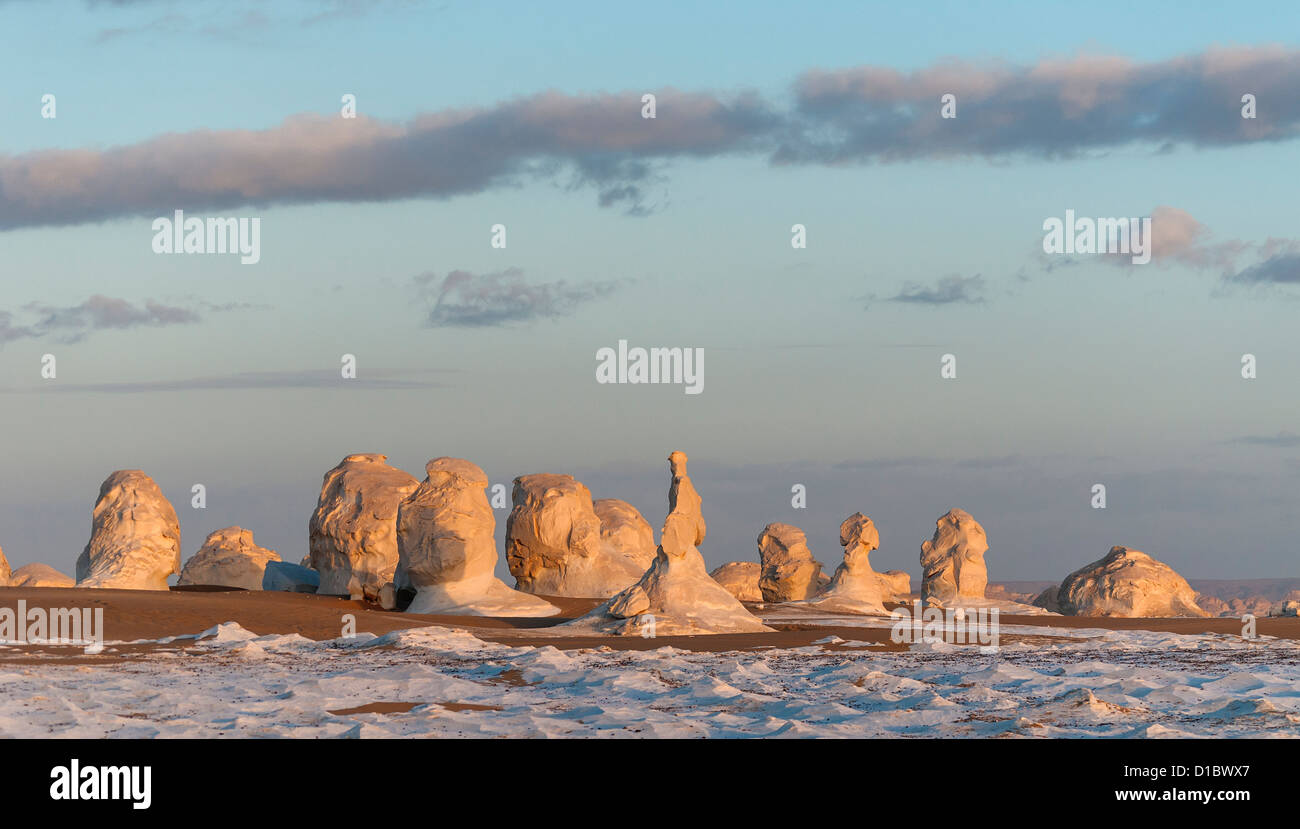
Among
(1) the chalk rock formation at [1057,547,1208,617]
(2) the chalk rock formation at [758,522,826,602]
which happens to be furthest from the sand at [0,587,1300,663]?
(2) the chalk rock formation at [758,522,826,602]

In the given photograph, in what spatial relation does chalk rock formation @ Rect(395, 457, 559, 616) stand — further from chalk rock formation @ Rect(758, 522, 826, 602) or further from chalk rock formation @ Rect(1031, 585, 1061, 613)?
chalk rock formation @ Rect(1031, 585, 1061, 613)

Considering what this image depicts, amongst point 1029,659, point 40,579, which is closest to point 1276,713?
point 1029,659

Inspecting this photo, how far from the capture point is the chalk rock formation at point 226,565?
40562 mm

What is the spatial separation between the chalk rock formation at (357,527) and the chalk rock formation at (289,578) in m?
2.73

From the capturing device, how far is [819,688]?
16672 millimetres

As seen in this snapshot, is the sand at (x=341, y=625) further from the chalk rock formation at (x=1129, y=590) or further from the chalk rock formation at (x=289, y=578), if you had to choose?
the chalk rock formation at (x=1129, y=590)

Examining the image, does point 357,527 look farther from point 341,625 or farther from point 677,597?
point 677,597

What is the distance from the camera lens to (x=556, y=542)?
122ft

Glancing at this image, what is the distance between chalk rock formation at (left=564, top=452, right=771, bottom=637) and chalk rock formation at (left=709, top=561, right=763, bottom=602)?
68.1 feet

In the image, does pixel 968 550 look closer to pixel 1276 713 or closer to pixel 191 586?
pixel 191 586

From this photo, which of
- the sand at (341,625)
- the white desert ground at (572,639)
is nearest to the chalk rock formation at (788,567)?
the white desert ground at (572,639)

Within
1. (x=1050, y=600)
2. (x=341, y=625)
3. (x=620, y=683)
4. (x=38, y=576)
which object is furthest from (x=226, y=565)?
(x=620, y=683)

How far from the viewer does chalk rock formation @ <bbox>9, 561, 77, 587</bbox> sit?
42656mm
